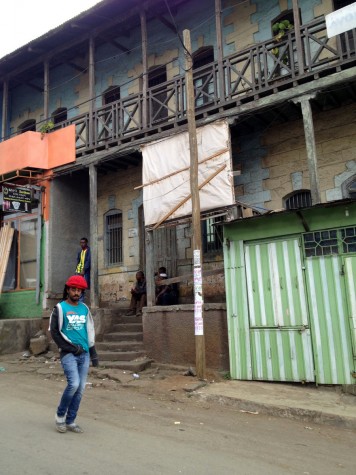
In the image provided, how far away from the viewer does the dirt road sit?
12.8 ft

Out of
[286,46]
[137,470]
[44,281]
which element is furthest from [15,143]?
[137,470]

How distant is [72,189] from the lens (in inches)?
544

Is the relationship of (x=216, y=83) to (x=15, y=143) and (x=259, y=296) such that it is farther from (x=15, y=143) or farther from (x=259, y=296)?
(x=15, y=143)

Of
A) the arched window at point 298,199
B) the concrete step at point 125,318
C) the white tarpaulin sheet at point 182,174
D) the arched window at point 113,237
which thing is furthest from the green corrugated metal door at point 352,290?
the arched window at point 113,237

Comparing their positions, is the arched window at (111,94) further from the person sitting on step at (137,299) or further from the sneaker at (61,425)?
the sneaker at (61,425)

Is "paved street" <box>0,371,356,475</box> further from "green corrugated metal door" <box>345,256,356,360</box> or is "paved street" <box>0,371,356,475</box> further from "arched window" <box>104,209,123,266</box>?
"arched window" <box>104,209,123,266</box>

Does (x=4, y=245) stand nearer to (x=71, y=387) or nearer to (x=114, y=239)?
(x=114, y=239)

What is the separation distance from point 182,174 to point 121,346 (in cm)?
416

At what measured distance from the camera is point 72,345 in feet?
16.2

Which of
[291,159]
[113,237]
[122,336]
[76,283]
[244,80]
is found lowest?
[122,336]

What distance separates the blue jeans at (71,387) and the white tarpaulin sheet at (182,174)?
5081 mm

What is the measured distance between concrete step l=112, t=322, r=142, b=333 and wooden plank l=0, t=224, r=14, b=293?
447cm

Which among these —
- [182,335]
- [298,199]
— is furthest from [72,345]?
[298,199]

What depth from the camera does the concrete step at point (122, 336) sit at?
10.2 m
